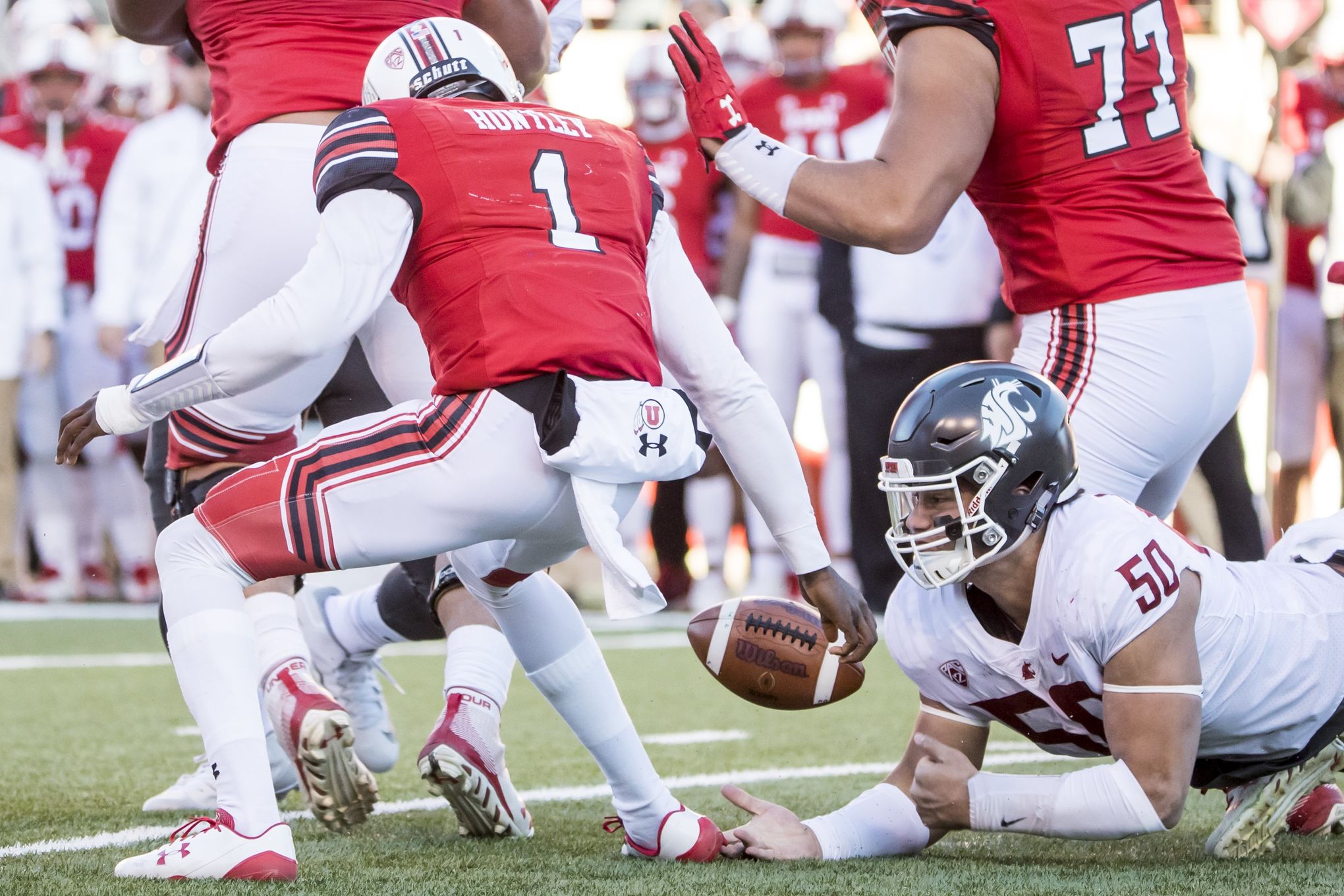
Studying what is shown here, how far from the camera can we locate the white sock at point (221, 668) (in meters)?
2.73

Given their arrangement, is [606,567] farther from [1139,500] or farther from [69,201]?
[69,201]

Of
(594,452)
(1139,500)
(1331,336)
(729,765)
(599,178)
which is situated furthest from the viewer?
(1331,336)

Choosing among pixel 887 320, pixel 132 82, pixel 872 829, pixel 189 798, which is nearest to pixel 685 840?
pixel 872 829

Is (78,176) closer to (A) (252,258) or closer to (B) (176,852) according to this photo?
(A) (252,258)

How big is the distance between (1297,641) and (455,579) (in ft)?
5.31

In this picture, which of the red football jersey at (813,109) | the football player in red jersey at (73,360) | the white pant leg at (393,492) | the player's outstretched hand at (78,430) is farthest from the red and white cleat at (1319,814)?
the football player in red jersey at (73,360)

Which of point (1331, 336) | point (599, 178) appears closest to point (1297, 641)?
point (599, 178)

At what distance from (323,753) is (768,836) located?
79cm

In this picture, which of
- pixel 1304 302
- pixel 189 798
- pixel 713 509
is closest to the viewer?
pixel 189 798

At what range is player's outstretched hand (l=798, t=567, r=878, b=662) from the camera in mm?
2975

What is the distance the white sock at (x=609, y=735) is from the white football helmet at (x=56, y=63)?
6.25 meters

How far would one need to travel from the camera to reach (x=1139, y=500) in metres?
3.45

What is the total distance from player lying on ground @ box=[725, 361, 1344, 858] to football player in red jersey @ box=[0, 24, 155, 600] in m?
6.23

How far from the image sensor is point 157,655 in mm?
6543
